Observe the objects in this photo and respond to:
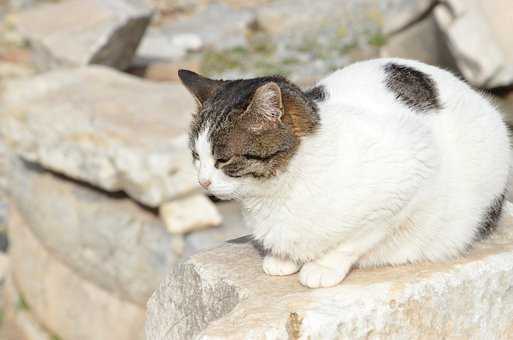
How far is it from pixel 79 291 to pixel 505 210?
3.19 m

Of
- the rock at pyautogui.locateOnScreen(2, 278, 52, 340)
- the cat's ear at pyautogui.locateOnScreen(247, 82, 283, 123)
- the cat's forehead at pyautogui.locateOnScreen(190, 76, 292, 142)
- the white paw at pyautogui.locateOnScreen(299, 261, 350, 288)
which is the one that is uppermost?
the cat's ear at pyautogui.locateOnScreen(247, 82, 283, 123)

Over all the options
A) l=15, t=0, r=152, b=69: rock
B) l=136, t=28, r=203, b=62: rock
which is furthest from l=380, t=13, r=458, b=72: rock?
l=136, t=28, r=203, b=62: rock

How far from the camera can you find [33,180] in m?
5.41

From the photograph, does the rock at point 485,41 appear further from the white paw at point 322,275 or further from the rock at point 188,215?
the white paw at point 322,275

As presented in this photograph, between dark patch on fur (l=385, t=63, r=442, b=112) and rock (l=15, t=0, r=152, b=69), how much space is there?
4.36 metres

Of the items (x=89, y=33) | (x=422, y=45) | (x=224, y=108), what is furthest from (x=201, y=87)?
(x=89, y=33)

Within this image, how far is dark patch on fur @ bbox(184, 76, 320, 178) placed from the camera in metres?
2.11

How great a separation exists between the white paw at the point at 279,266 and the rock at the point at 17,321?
3.56 metres

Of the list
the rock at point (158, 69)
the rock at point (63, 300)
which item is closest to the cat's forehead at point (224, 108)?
the rock at point (63, 300)

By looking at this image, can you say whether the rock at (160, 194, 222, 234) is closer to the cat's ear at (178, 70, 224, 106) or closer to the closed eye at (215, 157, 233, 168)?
the cat's ear at (178, 70, 224, 106)

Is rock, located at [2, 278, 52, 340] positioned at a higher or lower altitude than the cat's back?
lower

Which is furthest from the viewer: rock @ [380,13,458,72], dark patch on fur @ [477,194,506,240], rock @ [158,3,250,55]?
rock @ [158,3,250,55]

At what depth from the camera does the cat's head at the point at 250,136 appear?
2.11m

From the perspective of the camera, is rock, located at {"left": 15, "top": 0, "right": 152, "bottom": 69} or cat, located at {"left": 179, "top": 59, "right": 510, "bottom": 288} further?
rock, located at {"left": 15, "top": 0, "right": 152, "bottom": 69}
